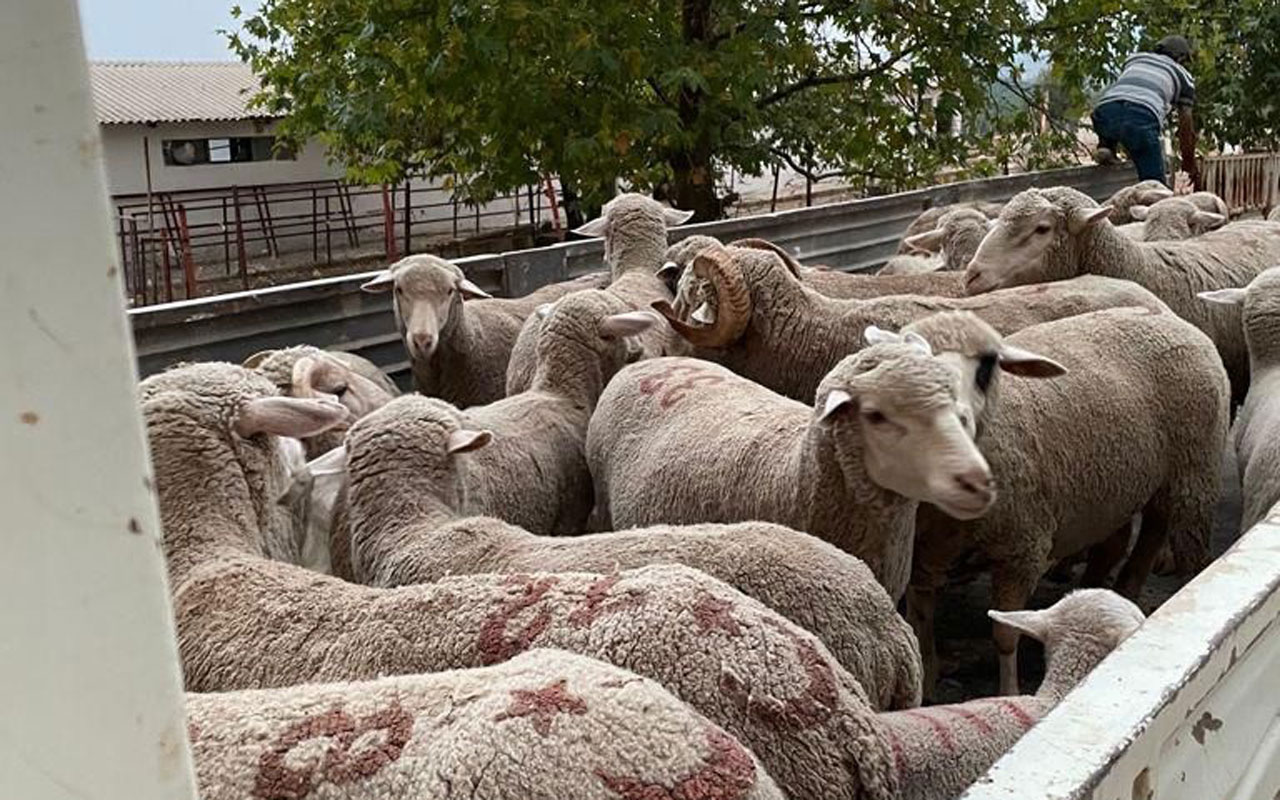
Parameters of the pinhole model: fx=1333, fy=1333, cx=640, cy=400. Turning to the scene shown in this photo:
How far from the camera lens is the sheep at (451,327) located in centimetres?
489

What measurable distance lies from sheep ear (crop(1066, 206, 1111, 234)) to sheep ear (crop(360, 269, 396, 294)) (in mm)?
2729

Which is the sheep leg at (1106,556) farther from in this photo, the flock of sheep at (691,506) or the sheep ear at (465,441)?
the sheep ear at (465,441)

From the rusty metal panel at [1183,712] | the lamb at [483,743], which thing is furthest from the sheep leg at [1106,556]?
the lamb at [483,743]

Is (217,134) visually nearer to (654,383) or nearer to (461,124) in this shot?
(461,124)

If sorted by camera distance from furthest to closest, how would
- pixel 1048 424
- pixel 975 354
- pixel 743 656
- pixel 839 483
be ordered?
1. pixel 1048 424
2. pixel 975 354
3. pixel 839 483
4. pixel 743 656

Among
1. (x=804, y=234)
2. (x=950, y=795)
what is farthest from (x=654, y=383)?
(x=804, y=234)

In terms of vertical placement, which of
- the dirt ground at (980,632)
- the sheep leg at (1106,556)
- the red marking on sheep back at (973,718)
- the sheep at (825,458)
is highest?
the sheep at (825,458)

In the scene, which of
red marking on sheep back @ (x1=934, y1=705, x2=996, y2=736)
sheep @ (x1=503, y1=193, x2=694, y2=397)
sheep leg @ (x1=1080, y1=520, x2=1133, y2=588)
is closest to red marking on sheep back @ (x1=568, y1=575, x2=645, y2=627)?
red marking on sheep back @ (x1=934, y1=705, x2=996, y2=736)

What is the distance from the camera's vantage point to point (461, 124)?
387 inches

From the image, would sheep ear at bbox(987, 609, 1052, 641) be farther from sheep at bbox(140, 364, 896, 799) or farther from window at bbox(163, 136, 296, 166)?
window at bbox(163, 136, 296, 166)

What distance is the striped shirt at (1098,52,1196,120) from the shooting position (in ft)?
31.0

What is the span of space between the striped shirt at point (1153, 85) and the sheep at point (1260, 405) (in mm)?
5163

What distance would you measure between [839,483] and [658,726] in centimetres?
180

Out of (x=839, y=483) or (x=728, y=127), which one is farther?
(x=728, y=127)
